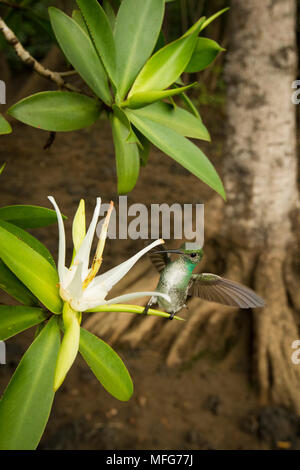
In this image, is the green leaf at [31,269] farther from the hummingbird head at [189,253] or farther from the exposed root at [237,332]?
the exposed root at [237,332]

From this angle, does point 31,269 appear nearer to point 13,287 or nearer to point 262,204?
point 13,287

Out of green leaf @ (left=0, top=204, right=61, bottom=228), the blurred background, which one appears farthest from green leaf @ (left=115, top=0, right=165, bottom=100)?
the blurred background

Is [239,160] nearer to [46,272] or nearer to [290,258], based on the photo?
[290,258]

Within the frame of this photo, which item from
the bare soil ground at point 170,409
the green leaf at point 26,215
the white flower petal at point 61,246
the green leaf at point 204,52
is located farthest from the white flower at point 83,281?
the bare soil ground at point 170,409

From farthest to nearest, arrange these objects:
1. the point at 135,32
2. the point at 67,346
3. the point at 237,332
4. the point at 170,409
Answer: the point at 237,332 < the point at 170,409 < the point at 135,32 < the point at 67,346

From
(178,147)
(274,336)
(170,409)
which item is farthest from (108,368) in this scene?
(274,336)

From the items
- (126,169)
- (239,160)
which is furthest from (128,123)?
(239,160)
